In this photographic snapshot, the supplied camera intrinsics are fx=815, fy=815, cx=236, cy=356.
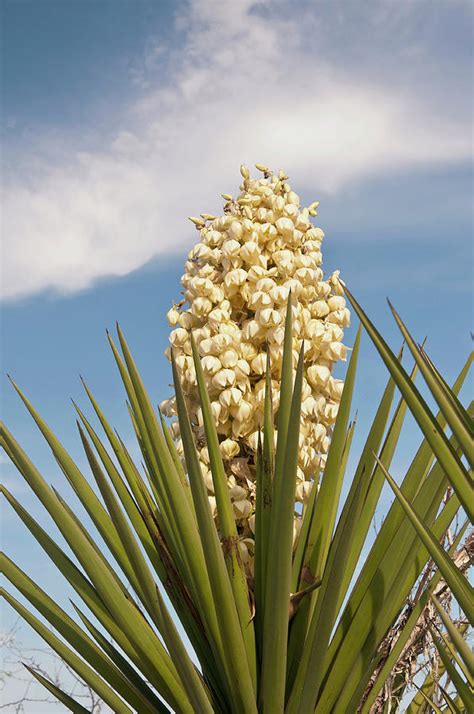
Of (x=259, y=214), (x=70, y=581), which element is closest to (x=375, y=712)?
(x=70, y=581)

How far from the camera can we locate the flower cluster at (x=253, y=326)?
→ 6.90 feet

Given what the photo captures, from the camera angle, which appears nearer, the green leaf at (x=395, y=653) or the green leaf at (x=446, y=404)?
the green leaf at (x=446, y=404)

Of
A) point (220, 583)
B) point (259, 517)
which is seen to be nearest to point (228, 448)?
point (259, 517)

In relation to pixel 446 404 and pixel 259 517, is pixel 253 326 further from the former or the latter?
pixel 446 404

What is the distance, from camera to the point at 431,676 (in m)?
2.33

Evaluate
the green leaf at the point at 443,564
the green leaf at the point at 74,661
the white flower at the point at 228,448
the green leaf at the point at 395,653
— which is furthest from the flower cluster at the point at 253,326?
the green leaf at the point at 443,564

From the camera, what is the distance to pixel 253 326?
7.04 feet

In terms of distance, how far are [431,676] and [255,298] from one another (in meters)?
1.20

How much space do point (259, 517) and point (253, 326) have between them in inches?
21.6

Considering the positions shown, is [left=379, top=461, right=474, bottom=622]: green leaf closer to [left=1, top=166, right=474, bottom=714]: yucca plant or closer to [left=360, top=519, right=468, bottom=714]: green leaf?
[left=1, top=166, right=474, bottom=714]: yucca plant

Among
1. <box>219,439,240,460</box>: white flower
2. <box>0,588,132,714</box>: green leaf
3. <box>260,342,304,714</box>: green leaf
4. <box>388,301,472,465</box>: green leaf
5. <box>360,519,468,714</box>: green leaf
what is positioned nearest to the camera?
<box>388,301,472,465</box>: green leaf

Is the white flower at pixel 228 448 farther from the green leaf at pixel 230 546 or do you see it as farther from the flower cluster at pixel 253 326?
the green leaf at pixel 230 546

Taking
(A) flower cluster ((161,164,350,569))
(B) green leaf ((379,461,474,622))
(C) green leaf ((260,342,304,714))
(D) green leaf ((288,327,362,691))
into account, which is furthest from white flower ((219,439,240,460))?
(B) green leaf ((379,461,474,622))

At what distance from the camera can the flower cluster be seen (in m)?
2.10
